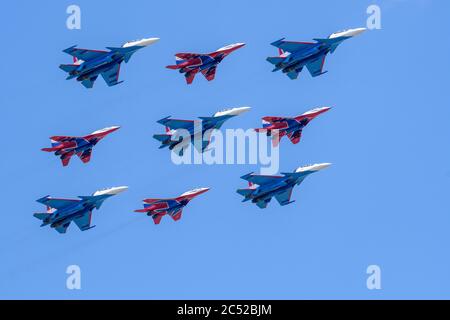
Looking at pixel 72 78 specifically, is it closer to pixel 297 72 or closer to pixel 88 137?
pixel 88 137

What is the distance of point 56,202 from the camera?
98812mm

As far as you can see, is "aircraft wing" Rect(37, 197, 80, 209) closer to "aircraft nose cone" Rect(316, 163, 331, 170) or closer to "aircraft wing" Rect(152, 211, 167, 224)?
"aircraft wing" Rect(152, 211, 167, 224)

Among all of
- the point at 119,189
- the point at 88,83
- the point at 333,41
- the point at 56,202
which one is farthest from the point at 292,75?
the point at 56,202

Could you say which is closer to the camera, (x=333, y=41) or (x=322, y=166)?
(x=322, y=166)

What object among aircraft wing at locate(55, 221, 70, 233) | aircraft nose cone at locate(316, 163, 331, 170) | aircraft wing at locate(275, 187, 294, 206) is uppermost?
aircraft nose cone at locate(316, 163, 331, 170)

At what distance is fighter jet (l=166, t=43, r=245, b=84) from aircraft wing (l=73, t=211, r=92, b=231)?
42.6 feet

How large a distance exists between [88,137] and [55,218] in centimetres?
673

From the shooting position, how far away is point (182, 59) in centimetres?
10006

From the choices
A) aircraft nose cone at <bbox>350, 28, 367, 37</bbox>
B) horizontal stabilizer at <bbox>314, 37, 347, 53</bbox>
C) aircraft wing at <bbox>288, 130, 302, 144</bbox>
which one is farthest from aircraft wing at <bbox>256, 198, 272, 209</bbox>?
aircraft nose cone at <bbox>350, 28, 367, 37</bbox>

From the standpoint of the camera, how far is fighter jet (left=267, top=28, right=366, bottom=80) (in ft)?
327

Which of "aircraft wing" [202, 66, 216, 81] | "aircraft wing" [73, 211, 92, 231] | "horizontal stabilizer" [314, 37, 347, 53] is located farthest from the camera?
"aircraft wing" [202, 66, 216, 81]

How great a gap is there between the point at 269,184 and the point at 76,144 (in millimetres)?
15230

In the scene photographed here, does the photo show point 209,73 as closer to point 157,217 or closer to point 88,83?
point 88,83

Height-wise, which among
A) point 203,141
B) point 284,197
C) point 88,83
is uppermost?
point 88,83
